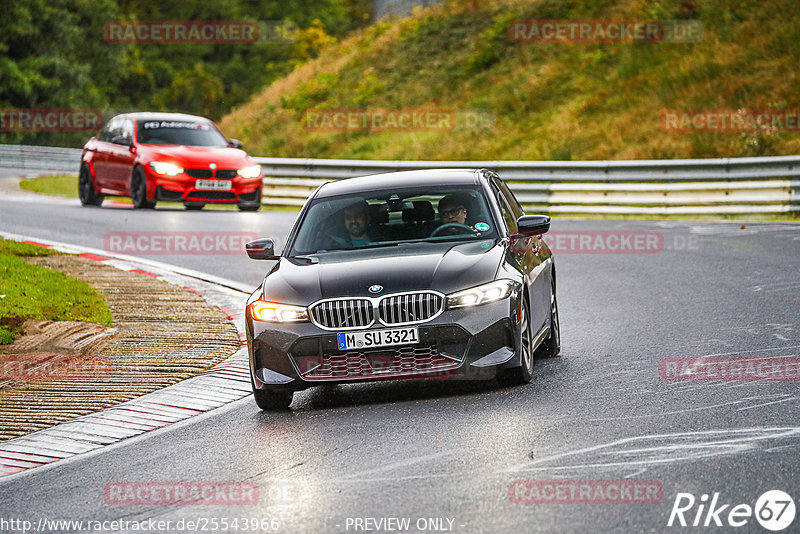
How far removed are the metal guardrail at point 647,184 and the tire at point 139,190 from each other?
3684 mm

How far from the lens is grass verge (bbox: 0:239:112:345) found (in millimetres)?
12273

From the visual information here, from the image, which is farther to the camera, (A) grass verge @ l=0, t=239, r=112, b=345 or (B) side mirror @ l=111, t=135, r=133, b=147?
(B) side mirror @ l=111, t=135, r=133, b=147

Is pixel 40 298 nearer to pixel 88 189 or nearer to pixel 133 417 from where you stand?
pixel 133 417

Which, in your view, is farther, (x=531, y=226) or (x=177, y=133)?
(x=177, y=133)

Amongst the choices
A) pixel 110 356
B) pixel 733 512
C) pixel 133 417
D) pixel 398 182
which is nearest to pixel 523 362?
pixel 398 182

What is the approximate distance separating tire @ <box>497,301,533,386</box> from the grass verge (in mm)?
4742

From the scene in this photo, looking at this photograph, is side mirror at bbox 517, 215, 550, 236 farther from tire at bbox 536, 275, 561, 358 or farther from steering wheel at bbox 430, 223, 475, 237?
tire at bbox 536, 275, 561, 358

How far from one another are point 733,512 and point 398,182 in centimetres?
507

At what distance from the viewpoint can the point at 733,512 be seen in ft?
18.4

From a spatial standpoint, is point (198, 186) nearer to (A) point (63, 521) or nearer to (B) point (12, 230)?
(B) point (12, 230)

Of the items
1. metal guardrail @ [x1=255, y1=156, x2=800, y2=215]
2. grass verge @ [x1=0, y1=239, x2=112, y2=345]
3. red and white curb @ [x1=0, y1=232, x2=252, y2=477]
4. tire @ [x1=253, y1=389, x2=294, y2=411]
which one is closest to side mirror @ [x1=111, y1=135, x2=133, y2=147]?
metal guardrail @ [x1=255, y1=156, x2=800, y2=215]

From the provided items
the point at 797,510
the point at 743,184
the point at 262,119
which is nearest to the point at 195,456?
the point at 797,510

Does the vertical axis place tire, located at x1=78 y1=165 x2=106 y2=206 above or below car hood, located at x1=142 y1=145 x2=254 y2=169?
below

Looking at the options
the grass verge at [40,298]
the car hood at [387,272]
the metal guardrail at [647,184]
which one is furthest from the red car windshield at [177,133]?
the car hood at [387,272]
